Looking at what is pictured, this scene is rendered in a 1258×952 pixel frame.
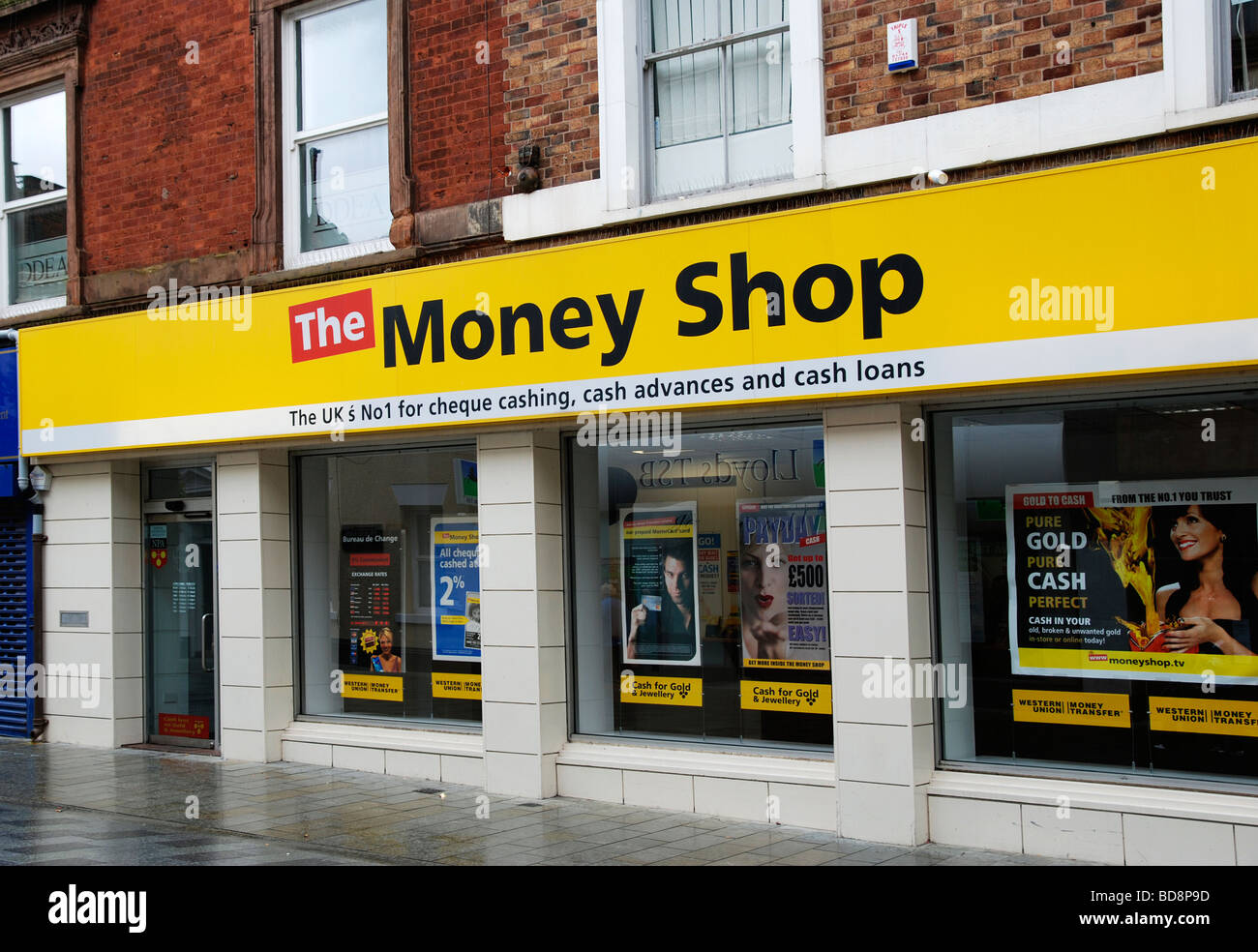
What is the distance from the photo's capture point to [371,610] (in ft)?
36.3

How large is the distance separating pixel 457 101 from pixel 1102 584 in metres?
6.10

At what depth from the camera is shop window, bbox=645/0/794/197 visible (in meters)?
8.80

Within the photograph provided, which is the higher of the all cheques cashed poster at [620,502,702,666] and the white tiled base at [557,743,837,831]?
the all cheques cashed poster at [620,502,702,666]

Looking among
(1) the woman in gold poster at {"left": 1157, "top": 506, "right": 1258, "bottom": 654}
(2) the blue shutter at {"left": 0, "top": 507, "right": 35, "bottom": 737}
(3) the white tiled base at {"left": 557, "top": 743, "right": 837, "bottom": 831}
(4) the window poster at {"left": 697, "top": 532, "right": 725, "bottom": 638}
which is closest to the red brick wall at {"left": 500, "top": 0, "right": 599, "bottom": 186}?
(4) the window poster at {"left": 697, "top": 532, "right": 725, "bottom": 638}

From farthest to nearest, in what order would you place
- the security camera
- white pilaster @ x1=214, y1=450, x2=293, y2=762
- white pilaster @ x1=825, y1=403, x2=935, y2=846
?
white pilaster @ x1=214, y1=450, x2=293, y2=762, the security camera, white pilaster @ x1=825, y1=403, x2=935, y2=846

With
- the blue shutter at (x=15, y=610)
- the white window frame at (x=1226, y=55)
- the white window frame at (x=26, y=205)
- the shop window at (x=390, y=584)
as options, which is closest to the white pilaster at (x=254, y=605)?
the shop window at (x=390, y=584)

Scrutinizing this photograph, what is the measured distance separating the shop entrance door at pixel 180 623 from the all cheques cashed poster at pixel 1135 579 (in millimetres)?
7495

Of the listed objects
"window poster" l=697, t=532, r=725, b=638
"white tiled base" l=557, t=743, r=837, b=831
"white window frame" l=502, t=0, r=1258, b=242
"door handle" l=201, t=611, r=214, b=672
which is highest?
"white window frame" l=502, t=0, r=1258, b=242

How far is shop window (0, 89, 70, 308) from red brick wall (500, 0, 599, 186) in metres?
5.64

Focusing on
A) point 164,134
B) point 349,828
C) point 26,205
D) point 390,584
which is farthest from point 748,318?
point 26,205

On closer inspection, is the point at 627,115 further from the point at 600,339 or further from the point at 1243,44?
the point at 1243,44

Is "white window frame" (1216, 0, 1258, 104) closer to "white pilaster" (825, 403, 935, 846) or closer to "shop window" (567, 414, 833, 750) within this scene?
"white pilaster" (825, 403, 935, 846)

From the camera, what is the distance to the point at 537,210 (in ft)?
31.2

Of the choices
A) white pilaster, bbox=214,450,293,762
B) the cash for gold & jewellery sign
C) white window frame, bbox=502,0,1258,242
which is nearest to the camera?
the cash for gold & jewellery sign
